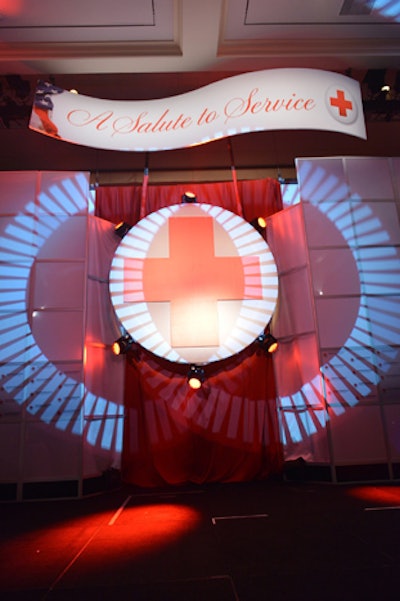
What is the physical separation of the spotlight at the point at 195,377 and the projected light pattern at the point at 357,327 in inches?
28.0

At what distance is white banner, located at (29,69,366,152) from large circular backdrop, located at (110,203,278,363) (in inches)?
34.1

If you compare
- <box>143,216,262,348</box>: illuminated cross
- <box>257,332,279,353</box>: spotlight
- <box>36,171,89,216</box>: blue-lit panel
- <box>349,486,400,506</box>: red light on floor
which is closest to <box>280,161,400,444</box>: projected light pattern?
<box>257,332,279,353</box>: spotlight

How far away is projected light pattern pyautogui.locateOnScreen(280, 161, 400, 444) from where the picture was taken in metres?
3.27

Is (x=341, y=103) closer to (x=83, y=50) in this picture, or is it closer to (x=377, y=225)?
(x=377, y=225)

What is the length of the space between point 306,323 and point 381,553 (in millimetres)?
2072

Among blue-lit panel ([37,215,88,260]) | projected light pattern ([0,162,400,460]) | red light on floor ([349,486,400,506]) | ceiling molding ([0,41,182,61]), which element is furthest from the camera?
blue-lit panel ([37,215,88,260])

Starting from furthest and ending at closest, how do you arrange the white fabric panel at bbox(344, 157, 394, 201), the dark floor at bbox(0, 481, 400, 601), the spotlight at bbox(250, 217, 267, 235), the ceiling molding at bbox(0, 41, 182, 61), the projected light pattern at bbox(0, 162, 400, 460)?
the spotlight at bbox(250, 217, 267, 235) < the white fabric panel at bbox(344, 157, 394, 201) < the projected light pattern at bbox(0, 162, 400, 460) < the ceiling molding at bbox(0, 41, 182, 61) < the dark floor at bbox(0, 481, 400, 601)

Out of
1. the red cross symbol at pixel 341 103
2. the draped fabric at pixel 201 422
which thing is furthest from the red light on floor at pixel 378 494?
the red cross symbol at pixel 341 103

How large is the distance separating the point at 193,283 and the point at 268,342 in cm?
80

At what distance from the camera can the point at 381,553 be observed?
1.52 metres

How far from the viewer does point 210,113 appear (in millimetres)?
3004

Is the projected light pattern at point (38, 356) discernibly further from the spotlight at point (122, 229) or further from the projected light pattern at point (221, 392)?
the spotlight at point (122, 229)

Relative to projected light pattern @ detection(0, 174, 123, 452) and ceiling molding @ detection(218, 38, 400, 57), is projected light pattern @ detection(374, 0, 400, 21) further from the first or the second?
projected light pattern @ detection(0, 174, 123, 452)


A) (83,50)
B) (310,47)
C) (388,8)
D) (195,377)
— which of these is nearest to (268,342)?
(195,377)
